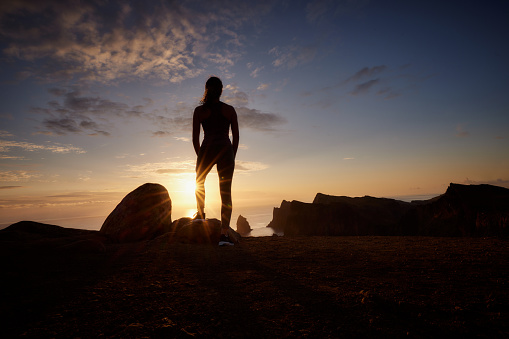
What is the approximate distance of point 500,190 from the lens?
9.71 meters

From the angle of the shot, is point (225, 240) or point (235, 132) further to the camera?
point (235, 132)

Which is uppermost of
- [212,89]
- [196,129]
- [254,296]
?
[212,89]

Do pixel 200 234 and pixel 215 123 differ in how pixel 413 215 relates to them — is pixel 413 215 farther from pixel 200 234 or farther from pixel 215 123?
pixel 215 123

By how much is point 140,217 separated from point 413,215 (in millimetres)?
43920

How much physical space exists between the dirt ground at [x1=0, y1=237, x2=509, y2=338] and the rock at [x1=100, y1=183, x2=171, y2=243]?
2.93m

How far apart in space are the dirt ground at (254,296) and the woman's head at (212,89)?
11.0 feet

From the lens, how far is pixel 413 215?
37.9m

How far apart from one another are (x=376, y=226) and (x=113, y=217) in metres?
54.2

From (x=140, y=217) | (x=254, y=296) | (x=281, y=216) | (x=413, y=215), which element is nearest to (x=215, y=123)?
(x=140, y=217)

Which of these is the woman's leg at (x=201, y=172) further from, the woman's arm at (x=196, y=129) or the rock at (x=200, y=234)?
the rock at (x=200, y=234)

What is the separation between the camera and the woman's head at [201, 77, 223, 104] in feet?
16.1

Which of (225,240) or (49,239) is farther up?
(49,239)

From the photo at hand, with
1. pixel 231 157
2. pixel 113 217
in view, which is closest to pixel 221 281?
pixel 231 157

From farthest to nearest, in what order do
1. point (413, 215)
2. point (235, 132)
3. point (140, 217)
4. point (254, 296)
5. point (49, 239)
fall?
point (413, 215)
point (140, 217)
point (235, 132)
point (49, 239)
point (254, 296)
